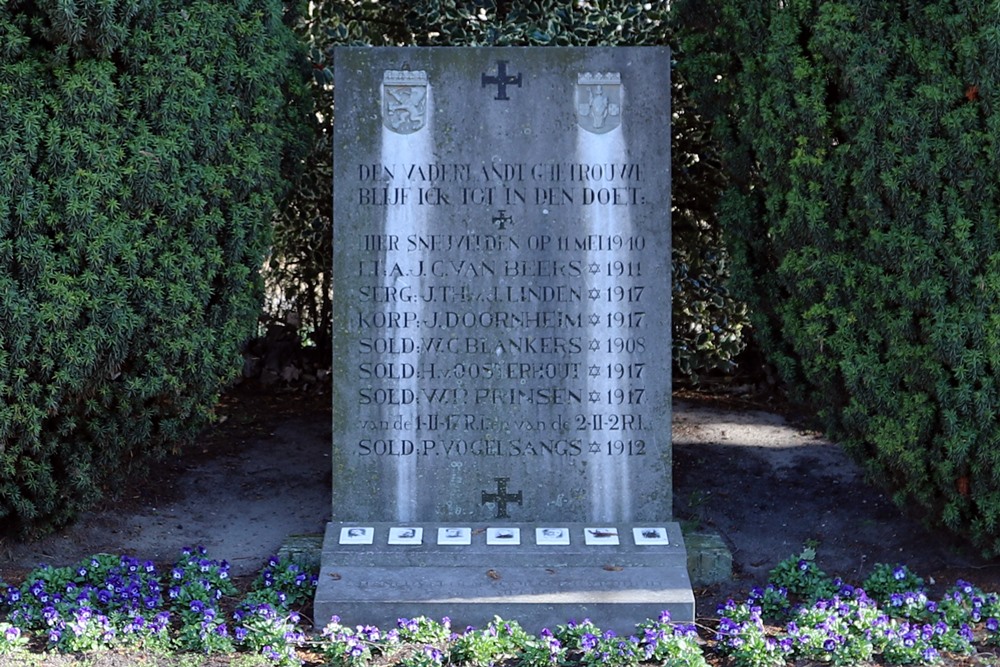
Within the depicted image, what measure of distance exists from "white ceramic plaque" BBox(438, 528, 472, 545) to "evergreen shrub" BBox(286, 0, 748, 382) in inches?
102

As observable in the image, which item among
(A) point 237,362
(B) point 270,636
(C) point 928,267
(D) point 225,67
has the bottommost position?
(B) point 270,636

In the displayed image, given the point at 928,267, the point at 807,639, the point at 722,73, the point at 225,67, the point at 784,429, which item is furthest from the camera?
the point at 784,429

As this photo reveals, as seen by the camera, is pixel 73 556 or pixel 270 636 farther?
pixel 73 556

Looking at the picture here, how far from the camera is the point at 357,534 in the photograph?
18.1 feet

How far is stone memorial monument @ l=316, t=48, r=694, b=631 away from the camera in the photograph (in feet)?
18.6

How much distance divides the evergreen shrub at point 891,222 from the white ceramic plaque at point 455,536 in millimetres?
1598

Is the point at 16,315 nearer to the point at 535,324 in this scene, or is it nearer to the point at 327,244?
the point at 535,324

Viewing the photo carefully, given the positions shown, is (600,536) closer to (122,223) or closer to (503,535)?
(503,535)

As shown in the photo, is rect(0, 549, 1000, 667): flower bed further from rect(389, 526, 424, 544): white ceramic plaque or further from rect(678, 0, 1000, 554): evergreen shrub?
rect(678, 0, 1000, 554): evergreen shrub

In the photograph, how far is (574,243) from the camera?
570cm

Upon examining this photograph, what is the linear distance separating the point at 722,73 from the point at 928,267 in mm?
1456

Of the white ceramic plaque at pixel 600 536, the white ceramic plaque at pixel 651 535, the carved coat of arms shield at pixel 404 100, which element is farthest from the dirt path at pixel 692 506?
the carved coat of arms shield at pixel 404 100

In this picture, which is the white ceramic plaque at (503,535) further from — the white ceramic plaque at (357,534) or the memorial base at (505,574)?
the white ceramic plaque at (357,534)

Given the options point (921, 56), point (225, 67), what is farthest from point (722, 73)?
point (225, 67)
